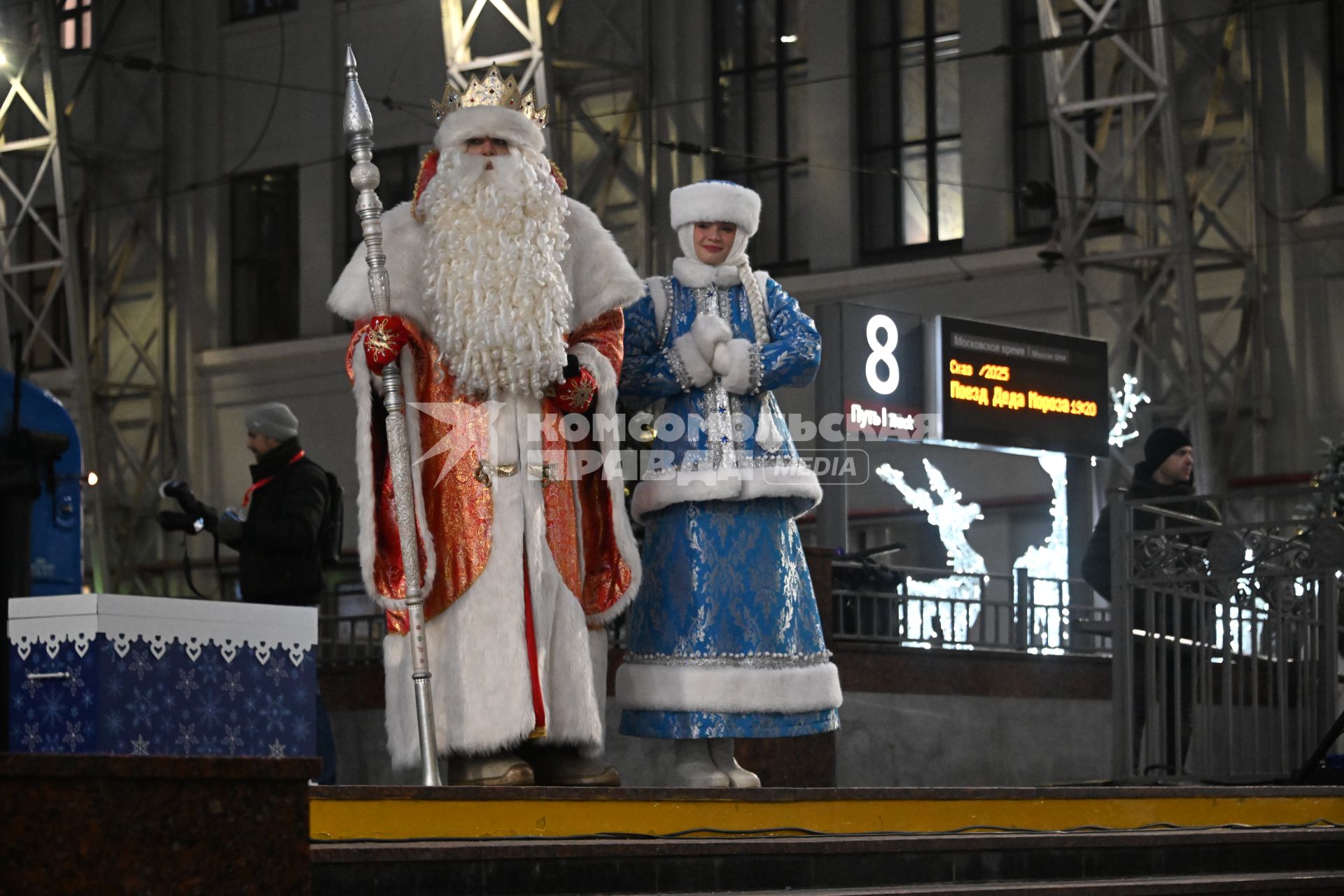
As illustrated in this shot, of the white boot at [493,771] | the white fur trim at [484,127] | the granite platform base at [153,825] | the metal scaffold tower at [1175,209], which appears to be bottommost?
the white boot at [493,771]

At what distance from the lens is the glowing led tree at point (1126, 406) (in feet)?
48.1

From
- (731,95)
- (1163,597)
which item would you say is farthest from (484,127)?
(731,95)

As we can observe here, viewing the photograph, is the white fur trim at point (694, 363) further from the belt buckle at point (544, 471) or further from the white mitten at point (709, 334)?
the belt buckle at point (544, 471)

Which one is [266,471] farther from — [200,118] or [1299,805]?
[200,118]

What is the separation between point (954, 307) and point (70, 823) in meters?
14.7

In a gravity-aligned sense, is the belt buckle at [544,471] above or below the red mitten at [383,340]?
below

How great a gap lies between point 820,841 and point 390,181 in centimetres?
1661

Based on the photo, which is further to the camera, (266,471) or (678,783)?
(266,471)

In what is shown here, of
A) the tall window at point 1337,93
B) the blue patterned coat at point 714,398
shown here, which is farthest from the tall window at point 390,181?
the blue patterned coat at point 714,398

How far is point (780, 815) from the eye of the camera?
481 centimetres

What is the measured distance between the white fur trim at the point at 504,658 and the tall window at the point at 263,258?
16278 millimetres

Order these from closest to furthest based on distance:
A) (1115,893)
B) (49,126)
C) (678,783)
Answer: (1115,893), (678,783), (49,126)

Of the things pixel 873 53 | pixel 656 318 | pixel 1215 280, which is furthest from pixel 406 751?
pixel 873 53

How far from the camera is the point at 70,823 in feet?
9.23
